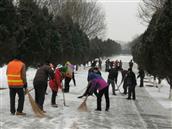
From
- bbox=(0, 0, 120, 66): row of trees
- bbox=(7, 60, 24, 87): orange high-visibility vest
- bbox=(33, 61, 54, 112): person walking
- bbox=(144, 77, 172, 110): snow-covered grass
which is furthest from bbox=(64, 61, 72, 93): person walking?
bbox=(7, 60, 24, 87): orange high-visibility vest

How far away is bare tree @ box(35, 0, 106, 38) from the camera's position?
54850 millimetres

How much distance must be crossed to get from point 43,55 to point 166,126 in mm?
17048

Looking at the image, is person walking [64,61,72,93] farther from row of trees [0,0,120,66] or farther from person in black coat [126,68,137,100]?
person in black coat [126,68,137,100]

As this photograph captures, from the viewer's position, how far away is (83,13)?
6888cm

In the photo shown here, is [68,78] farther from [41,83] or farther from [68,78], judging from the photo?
[41,83]

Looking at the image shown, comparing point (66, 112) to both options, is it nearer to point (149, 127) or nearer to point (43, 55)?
point (149, 127)

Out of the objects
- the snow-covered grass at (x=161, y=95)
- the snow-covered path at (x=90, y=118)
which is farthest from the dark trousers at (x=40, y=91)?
the snow-covered grass at (x=161, y=95)

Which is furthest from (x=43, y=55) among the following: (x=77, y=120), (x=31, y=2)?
(x=77, y=120)

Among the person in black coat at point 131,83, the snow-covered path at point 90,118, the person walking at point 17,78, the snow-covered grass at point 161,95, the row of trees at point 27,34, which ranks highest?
the row of trees at point 27,34

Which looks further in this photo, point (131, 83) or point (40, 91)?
point (131, 83)

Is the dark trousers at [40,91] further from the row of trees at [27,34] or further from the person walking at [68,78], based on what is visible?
the person walking at [68,78]

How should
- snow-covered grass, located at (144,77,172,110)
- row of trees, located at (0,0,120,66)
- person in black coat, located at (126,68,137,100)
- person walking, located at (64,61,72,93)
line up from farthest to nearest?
person walking, located at (64,61,72,93) < row of trees, located at (0,0,120,66) < person in black coat, located at (126,68,137,100) < snow-covered grass, located at (144,77,172,110)

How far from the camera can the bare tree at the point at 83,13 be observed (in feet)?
180

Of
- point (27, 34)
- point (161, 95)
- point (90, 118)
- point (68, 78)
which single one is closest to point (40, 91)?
point (90, 118)
